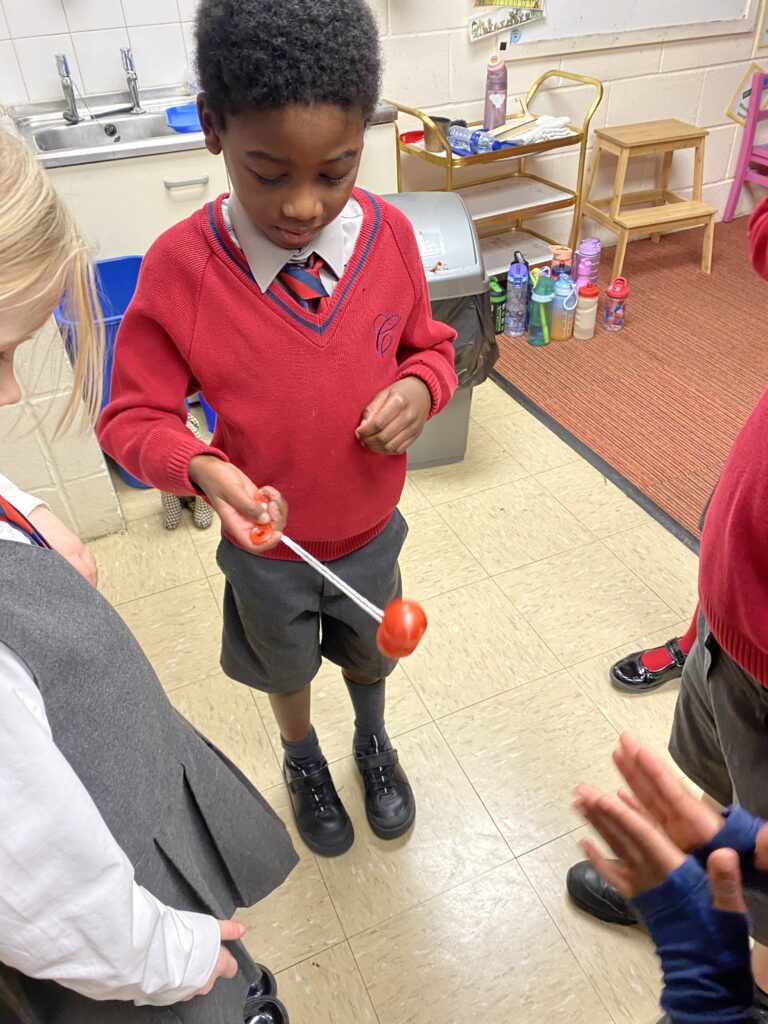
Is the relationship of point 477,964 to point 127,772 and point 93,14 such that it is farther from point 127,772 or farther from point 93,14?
point 93,14

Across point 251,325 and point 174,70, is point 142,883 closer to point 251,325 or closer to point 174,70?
point 251,325

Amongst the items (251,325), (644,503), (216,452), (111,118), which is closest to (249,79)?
(251,325)

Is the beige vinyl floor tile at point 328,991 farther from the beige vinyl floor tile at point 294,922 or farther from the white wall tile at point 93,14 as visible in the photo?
the white wall tile at point 93,14

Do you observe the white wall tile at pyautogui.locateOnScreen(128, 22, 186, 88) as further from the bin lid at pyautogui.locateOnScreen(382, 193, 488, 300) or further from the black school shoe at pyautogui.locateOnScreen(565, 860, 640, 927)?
the black school shoe at pyautogui.locateOnScreen(565, 860, 640, 927)

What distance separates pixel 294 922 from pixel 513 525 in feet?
3.80

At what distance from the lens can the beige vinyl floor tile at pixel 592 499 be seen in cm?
205

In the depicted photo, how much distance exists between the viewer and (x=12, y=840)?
0.50 metres

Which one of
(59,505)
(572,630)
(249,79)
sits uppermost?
(249,79)

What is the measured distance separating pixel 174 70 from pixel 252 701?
2.20m

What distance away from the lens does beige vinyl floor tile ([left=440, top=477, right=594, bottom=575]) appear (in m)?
1.97

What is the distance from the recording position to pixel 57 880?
53 cm

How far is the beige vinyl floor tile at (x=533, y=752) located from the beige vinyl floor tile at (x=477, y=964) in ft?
0.40

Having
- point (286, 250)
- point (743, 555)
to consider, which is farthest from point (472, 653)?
point (286, 250)

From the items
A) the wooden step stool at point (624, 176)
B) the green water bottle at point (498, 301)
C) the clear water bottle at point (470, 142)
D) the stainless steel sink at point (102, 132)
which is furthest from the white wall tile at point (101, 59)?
the wooden step stool at point (624, 176)
